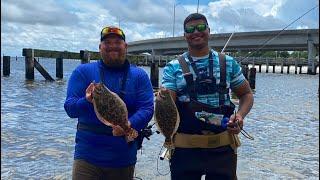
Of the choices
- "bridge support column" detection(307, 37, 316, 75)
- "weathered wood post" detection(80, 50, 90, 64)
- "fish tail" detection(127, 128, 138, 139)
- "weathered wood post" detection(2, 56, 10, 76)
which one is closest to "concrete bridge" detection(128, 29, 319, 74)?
"bridge support column" detection(307, 37, 316, 75)

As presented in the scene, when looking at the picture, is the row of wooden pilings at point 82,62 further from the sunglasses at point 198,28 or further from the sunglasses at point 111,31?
the sunglasses at point 111,31

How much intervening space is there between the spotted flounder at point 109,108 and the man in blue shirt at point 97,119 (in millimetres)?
213

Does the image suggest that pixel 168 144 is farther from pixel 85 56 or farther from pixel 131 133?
pixel 85 56

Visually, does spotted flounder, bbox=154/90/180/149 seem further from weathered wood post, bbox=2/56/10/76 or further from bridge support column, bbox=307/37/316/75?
bridge support column, bbox=307/37/316/75

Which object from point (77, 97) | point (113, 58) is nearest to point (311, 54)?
point (113, 58)

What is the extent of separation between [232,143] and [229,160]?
0.17m

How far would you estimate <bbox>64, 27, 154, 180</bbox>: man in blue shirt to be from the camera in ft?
14.8

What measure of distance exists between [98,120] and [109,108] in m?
0.36

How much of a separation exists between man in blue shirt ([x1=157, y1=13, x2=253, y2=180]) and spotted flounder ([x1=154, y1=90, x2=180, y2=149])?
0.21 meters

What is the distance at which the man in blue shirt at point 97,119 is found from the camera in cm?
452

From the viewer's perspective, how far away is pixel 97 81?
14.8 ft

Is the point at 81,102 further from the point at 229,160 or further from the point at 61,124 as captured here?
the point at 61,124

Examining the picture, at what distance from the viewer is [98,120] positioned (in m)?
4.51

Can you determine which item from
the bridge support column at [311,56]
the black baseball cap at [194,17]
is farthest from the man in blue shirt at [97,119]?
the bridge support column at [311,56]
